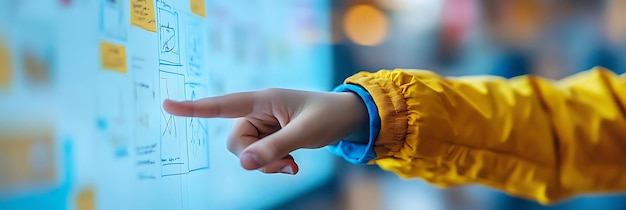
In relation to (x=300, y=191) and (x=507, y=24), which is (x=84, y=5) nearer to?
(x=300, y=191)

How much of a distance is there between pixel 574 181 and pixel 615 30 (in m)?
0.35

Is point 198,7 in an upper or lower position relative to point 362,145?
upper

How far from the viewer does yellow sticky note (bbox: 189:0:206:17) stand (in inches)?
16.1

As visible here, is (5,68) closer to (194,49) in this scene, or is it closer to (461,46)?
(194,49)

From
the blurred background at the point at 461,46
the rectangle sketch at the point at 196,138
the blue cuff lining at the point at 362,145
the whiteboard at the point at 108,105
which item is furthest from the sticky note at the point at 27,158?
the blurred background at the point at 461,46

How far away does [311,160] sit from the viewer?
79 cm

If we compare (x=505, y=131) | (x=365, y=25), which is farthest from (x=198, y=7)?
(x=365, y=25)

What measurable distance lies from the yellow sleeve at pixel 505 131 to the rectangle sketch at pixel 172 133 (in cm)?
13

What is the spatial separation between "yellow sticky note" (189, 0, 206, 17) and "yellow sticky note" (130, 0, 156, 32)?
50 millimetres

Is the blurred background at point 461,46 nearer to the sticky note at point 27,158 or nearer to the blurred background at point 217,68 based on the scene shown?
the blurred background at point 217,68

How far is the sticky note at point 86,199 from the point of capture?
315mm

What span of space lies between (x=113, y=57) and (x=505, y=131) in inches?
12.8

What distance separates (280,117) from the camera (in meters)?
0.38

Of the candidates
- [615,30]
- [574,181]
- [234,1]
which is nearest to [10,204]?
[234,1]
